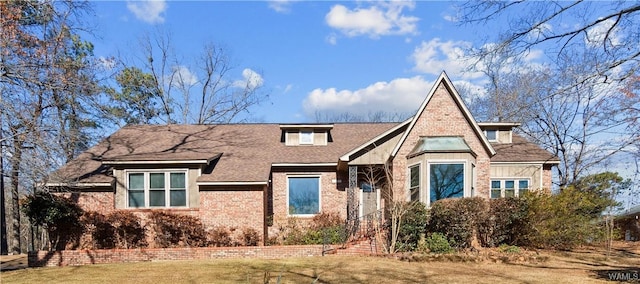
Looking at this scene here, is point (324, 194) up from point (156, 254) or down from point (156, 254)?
up

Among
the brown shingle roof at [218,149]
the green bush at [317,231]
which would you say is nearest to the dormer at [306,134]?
the brown shingle roof at [218,149]

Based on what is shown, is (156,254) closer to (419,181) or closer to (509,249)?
(419,181)

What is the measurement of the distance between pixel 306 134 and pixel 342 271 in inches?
390

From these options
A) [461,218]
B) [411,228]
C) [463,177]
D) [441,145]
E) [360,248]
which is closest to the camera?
[461,218]

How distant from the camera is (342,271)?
1084cm

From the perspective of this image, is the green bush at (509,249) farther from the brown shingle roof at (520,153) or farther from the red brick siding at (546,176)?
the red brick siding at (546,176)

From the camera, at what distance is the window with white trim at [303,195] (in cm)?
1771

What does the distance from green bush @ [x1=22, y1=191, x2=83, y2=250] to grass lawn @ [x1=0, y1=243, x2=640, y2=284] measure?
2.26 metres

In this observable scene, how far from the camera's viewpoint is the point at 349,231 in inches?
634

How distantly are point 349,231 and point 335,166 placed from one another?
3.07 metres

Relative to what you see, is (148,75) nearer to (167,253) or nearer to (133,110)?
(133,110)

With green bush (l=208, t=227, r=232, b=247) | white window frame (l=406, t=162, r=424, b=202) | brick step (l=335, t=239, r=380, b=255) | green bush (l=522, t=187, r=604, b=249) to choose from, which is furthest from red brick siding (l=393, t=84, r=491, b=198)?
green bush (l=208, t=227, r=232, b=247)

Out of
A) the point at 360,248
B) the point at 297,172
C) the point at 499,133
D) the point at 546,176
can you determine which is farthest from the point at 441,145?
the point at 546,176

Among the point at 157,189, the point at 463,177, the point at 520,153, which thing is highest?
the point at 520,153
